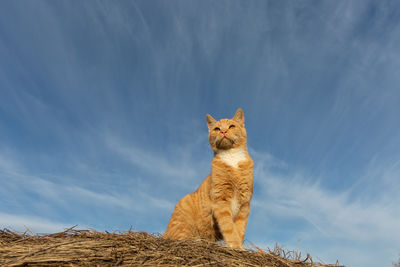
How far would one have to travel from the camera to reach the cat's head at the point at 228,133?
564cm

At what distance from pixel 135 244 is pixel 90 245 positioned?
1.68 ft

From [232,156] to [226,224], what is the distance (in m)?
1.35

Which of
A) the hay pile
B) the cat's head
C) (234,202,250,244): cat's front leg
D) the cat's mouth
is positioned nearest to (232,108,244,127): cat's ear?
the cat's head

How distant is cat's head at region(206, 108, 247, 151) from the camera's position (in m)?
5.64

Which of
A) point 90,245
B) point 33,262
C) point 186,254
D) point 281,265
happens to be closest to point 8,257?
point 33,262

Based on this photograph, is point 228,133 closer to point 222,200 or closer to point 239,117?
point 239,117

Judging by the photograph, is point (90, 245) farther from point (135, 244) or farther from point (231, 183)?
point (231, 183)

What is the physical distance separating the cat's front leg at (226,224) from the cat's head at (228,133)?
3.83 feet

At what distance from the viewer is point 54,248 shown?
2.93 metres

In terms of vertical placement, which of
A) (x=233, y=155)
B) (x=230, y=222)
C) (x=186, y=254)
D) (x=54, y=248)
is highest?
(x=233, y=155)

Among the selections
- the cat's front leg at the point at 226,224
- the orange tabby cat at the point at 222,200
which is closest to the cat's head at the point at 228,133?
the orange tabby cat at the point at 222,200

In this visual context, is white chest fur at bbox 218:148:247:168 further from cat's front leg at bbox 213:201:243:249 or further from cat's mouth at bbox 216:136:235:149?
cat's front leg at bbox 213:201:243:249

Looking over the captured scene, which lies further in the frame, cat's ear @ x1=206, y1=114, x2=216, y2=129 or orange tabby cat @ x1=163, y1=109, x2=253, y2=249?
cat's ear @ x1=206, y1=114, x2=216, y2=129

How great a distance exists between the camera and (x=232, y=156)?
565cm
